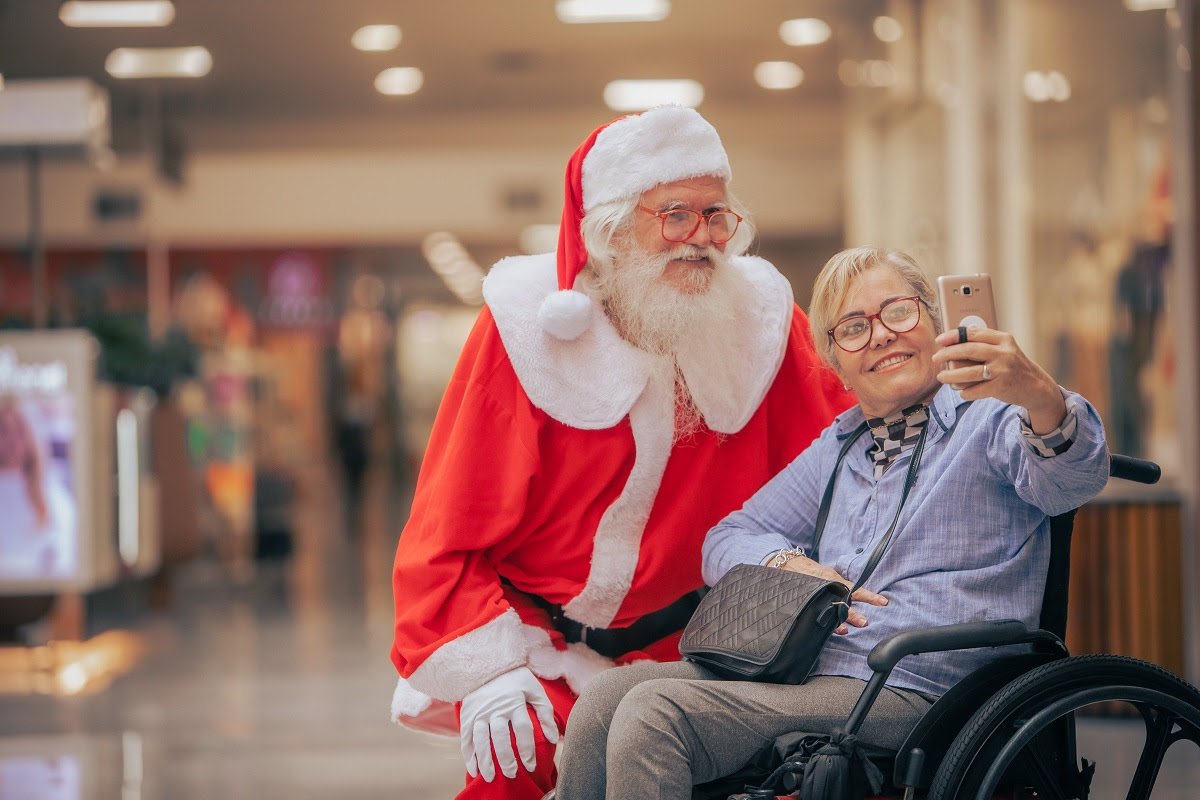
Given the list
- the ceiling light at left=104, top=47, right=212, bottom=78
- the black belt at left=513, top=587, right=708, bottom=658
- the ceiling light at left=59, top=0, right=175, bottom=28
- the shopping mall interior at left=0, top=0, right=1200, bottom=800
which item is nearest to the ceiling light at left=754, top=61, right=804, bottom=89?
the shopping mall interior at left=0, top=0, right=1200, bottom=800

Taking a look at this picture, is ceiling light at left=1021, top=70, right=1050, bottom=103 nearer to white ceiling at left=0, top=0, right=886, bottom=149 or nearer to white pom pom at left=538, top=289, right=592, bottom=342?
white ceiling at left=0, top=0, right=886, bottom=149

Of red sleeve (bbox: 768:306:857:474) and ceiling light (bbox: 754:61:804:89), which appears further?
ceiling light (bbox: 754:61:804:89)

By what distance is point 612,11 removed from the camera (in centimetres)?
803

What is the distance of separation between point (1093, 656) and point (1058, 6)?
4.05m

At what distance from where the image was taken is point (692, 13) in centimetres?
810

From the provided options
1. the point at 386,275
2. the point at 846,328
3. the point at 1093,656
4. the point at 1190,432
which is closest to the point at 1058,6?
the point at 1190,432

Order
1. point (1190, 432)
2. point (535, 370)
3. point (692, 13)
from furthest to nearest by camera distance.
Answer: point (692, 13)
point (1190, 432)
point (535, 370)

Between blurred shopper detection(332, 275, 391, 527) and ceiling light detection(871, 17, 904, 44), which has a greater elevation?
ceiling light detection(871, 17, 904, 44)

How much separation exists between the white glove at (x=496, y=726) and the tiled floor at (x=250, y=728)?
1517mm

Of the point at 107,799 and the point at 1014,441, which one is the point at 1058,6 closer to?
the point at 1014,441

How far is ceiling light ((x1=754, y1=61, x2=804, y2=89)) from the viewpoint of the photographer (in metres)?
9.61

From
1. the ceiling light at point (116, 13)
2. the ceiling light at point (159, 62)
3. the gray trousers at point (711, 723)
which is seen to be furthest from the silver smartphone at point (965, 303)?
the ceiling light at point (159, 62)

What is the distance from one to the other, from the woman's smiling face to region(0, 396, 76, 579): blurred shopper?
4413mm

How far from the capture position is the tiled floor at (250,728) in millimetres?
3457
